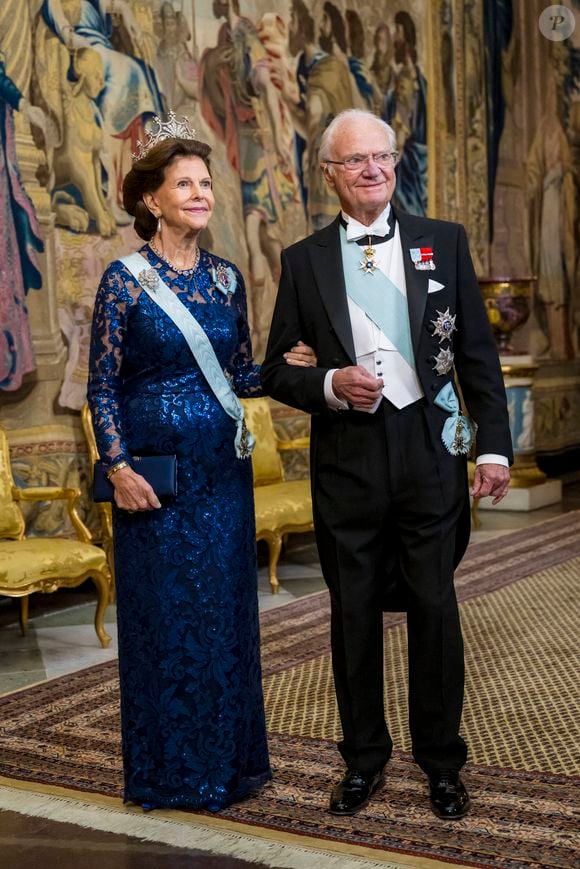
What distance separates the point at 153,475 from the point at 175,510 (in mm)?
143

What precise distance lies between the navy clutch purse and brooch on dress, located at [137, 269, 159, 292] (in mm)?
511

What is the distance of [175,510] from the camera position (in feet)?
11.8

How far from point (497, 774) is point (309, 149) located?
6.14 meters

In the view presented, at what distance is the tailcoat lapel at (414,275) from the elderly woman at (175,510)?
608 mm

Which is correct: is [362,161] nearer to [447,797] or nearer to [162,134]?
[162,134]

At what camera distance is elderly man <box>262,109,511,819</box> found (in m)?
3.33

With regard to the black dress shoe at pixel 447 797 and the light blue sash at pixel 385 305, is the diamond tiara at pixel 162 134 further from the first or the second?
the black dress shoe at pixel 447 797

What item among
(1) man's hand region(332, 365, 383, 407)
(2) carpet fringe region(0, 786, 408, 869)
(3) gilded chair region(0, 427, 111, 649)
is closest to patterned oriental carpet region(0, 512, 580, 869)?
(2) carpet fringe region(0, 786, 408, 869)

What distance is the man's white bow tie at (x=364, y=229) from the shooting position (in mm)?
3377

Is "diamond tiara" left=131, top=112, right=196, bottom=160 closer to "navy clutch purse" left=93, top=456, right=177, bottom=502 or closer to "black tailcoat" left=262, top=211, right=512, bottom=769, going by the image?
"black tailcoat" left=262, top=211, right=512, bottom=769

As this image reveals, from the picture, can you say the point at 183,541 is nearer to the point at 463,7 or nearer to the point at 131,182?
the point at 131,182

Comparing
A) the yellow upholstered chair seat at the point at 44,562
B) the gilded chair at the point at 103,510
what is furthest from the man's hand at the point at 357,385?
the gilded chair at the point at 103,510

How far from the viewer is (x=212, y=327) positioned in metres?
3.62

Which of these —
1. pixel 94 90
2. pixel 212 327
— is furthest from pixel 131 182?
pixel 94 90
